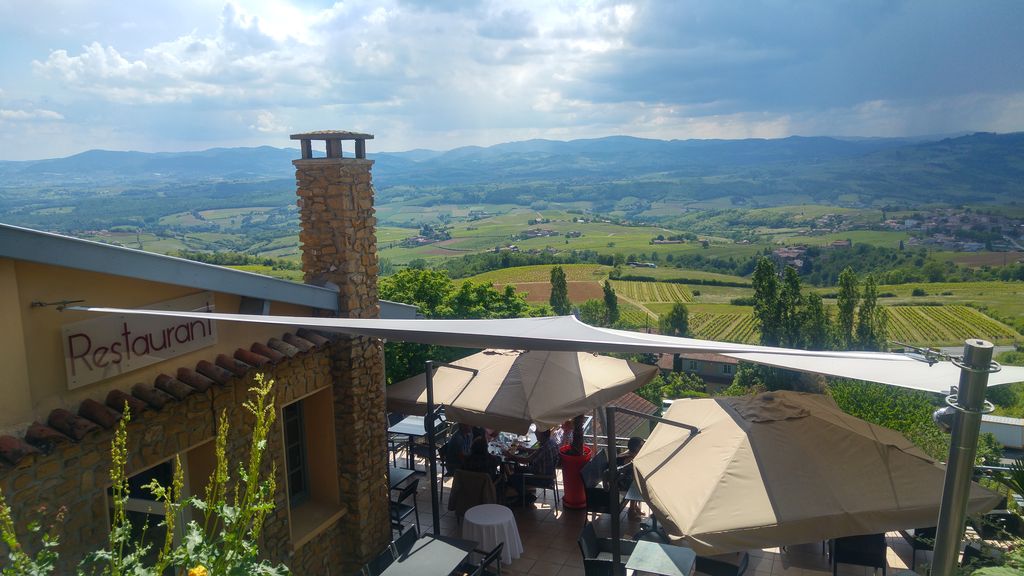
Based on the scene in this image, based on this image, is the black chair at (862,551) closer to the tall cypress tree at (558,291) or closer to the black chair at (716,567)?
the black chair at (716,567)

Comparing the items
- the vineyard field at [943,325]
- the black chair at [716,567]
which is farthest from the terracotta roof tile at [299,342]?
the vineyard field at [943,325]

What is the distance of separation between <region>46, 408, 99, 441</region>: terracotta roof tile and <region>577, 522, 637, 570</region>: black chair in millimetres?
3535

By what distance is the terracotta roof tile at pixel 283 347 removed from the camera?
500 centimetres

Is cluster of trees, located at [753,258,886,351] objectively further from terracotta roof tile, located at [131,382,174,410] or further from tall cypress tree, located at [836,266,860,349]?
terracotta roof tile, located at [131,382,174,410]

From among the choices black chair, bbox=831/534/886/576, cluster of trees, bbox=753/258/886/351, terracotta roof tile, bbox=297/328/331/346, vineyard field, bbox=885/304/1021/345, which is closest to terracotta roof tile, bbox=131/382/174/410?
terracotta roof tile, bbox=297/328/331/346

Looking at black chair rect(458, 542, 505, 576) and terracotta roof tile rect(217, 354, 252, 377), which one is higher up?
terracotta roof tile rect(217, 354, 252, 377)

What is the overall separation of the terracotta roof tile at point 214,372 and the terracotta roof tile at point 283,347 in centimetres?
60

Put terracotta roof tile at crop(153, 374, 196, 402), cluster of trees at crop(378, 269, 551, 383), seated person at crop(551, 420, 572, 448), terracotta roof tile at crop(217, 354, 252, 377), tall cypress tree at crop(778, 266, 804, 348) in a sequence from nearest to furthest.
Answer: terracotta roof tile at crop(153, 374, 196, 402)
terracotta roof tile at crop(217, 354, 252, 377)
seated person at crop(551, 420, 572, 448)
cluster of trees at crop(378, 269, 551, 383)
tall cypress tree at crop(778, 266, 804, 348)

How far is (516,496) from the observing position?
708 centimetres

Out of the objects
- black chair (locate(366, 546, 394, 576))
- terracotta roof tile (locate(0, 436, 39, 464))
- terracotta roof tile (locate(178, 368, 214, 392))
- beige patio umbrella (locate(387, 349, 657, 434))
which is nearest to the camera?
terracotta roof tile (locate(0, 436, 39, 464))

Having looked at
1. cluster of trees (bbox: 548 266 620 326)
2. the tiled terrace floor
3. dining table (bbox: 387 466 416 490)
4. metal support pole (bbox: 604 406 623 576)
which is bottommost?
cluster of trees (bbox: 548 266 620 326)

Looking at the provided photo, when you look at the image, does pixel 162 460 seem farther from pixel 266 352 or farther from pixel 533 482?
pixel 533 482

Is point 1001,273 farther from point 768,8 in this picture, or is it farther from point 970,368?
point 768,8

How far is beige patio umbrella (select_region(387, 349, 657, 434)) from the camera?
19.4ft
